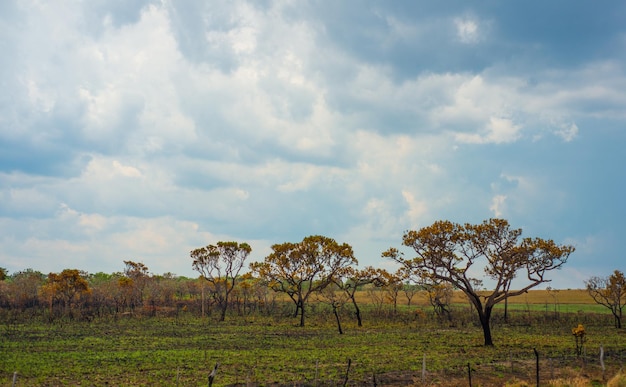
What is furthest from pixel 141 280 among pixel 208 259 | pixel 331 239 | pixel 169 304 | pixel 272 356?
pixel 272 356

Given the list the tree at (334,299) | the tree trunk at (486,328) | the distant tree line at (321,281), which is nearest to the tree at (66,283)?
the distant tree line at (321,281)

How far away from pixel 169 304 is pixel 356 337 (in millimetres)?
62313

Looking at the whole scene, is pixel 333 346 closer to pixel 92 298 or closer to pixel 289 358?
pixel 289 358

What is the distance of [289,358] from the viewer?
33.9 m

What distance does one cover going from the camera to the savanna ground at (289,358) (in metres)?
26.2

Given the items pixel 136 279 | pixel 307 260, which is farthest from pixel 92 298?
pixel 307 260

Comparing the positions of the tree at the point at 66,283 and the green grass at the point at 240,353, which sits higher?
the tree at the point at 66,283

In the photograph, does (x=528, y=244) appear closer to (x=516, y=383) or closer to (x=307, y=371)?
(x=516, y=383)

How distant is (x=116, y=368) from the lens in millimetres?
30000

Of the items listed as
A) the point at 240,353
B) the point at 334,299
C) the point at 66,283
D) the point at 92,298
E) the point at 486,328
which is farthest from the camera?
the point at 92,298

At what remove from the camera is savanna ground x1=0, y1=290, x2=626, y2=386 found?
2620 cm

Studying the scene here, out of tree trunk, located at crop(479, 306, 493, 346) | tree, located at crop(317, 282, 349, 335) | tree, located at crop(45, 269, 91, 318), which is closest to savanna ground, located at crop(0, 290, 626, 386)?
tree trunk, located at crop(479, 306, 493, 346)

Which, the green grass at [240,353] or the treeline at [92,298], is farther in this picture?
the treeline at [92,298]

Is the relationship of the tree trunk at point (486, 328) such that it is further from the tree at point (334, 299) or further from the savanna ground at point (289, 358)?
the tree at point (334, 299)
